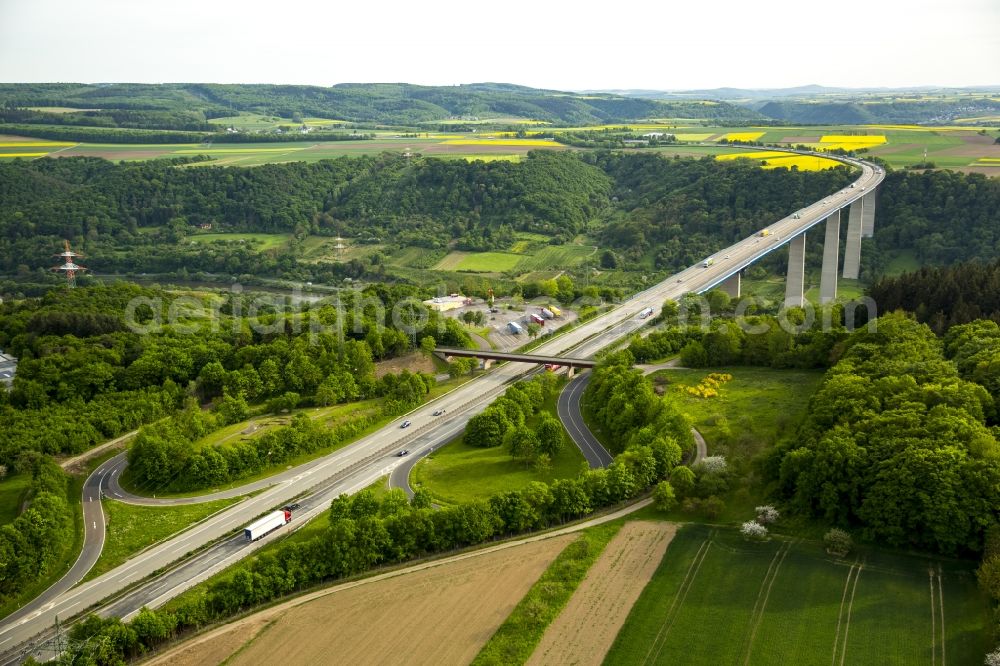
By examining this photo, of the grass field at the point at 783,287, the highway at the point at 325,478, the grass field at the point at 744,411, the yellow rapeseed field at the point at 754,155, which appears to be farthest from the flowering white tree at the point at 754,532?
the yellow rapeseed field at the point at 754,155

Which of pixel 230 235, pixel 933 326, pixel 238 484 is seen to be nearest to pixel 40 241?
pixel 230 235

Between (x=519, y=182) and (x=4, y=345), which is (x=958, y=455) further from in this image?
(x=519, y=182)

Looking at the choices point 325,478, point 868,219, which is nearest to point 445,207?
point 868,219

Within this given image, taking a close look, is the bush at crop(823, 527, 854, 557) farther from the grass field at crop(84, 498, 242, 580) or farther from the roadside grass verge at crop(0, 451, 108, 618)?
the roadside grass verge at crop(0, 451, 108, 618)

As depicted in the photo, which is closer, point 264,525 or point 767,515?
point 767,515

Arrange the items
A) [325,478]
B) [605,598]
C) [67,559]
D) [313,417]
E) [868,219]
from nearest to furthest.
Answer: [605,598] → [67,559] → [325,478] → [313,417] → [868,219]

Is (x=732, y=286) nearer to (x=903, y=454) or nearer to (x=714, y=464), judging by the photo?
(x=714, y=464)
